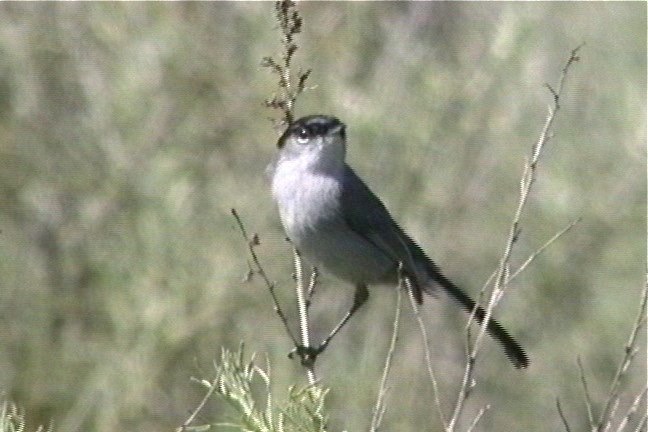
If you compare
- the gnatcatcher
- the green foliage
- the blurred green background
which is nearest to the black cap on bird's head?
the gnatcatcher

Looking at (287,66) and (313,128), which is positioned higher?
(313,128)

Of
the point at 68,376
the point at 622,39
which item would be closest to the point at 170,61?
the point at 68,376

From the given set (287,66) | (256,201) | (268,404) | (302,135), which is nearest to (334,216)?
(302,135)

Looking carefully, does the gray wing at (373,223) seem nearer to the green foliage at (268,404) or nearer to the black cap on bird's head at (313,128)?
the black cap on bird's head at (313,128)

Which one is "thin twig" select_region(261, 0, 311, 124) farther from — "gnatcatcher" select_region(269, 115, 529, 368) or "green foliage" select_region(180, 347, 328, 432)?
"green foliage" select_region(180, 347, 328, 432)

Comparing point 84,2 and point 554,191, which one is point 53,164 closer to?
point 84,2

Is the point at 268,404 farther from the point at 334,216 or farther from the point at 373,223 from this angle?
the point at 373,223
